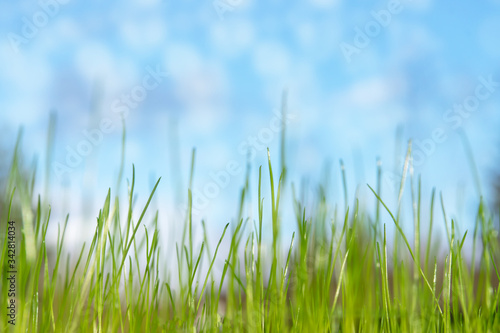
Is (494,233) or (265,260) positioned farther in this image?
(494,233)

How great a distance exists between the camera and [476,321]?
174 centimetres

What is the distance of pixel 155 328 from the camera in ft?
5.68

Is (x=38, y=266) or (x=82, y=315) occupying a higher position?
(x=38, y=266)

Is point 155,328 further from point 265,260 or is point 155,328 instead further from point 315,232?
point 315,232

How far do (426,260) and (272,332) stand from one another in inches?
24.6

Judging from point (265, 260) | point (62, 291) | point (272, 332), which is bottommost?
point (272, 332)

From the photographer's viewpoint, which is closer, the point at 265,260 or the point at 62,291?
the point at 265,260

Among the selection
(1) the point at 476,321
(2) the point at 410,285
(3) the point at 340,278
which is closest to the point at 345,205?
(3) the point at 340,278

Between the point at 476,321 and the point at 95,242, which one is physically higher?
the point at 95,242

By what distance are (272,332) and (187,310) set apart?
12.7 inches

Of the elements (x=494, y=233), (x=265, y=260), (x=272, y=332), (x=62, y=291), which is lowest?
(x=272, y=332)

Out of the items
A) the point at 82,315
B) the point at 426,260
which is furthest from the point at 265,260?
the point at 82,315

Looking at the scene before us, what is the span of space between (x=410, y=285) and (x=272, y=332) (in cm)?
53

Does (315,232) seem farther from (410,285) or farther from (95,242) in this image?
(95,242)
